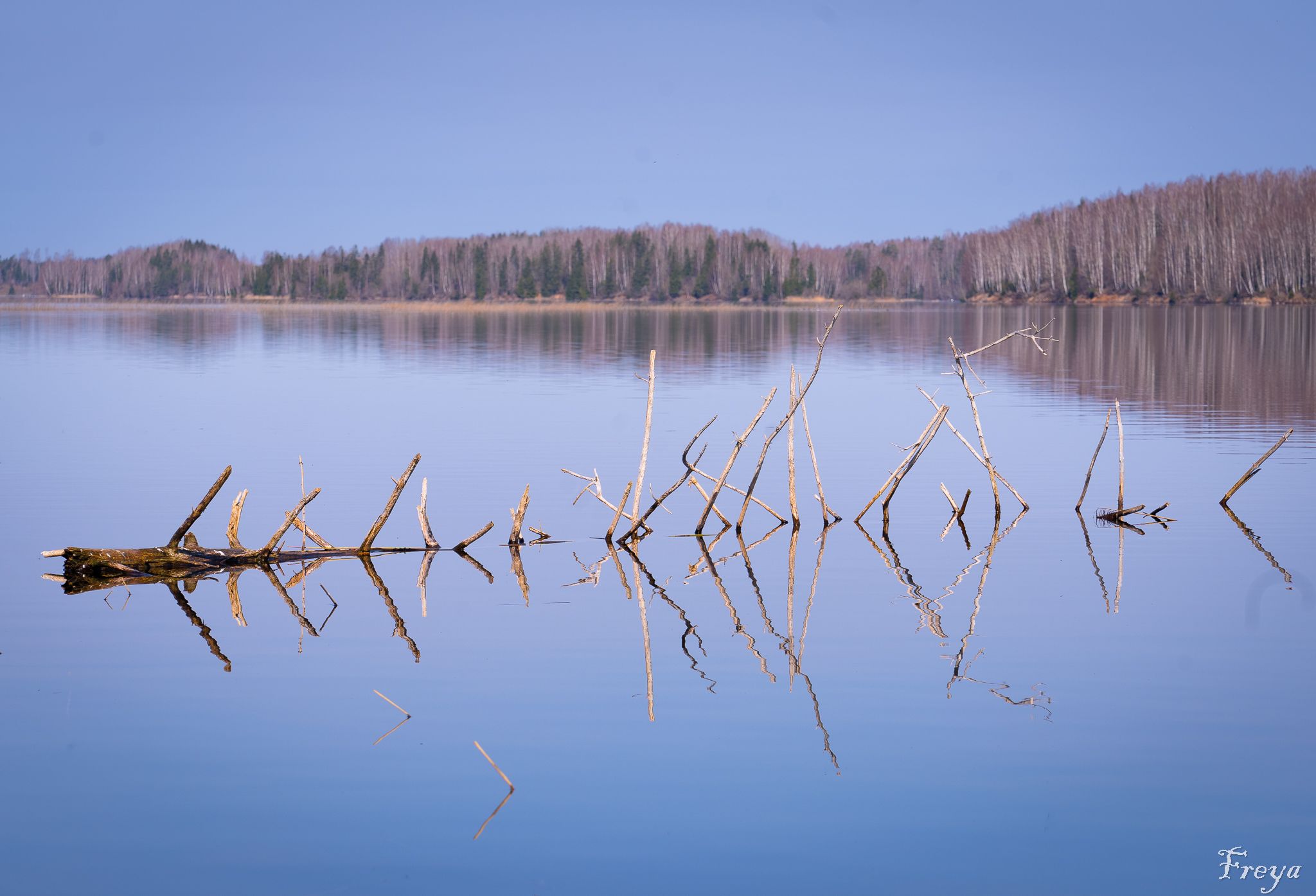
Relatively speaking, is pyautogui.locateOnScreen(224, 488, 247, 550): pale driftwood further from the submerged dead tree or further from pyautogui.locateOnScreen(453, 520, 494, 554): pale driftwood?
pyautogui.locateOnScreen(453, 520, 494, 554): pale driftwood

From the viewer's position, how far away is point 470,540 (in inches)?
502

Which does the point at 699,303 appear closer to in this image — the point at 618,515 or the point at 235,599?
the point at 618,515

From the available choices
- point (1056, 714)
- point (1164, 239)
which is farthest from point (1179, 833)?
point (1164, 239)

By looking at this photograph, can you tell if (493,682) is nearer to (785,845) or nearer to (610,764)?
(610,764)

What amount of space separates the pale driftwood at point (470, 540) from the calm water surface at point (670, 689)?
166 millimetres

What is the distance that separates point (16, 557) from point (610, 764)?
7741 millimetres

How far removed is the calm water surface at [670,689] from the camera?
6375 mm

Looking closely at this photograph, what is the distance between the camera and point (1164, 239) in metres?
125

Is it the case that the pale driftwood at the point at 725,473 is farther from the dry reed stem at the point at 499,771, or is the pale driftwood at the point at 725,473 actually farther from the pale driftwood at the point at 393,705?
the dry reed stem at the point at 499,771

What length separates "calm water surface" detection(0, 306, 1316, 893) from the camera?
638 centimetres

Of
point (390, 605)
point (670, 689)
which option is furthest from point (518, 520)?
point (670, 689)

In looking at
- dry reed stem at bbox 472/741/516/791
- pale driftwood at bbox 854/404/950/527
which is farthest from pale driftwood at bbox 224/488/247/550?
pale driftwood at bbox 854/404/950/527

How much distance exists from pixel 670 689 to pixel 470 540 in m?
4.54

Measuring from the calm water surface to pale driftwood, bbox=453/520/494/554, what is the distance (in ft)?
0.54
